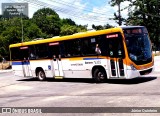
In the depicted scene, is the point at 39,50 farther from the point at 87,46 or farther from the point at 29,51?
the point at 87,46

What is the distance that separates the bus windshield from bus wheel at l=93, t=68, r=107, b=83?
2.15 metres

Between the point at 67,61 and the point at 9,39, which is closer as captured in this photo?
the point at 67,61

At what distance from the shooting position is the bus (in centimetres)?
1598

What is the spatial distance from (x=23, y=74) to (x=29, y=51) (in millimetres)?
2034

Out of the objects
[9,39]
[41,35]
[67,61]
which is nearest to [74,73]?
[67,61]

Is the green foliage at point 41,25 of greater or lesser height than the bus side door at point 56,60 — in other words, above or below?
above

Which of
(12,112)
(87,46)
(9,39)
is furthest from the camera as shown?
(9,39)

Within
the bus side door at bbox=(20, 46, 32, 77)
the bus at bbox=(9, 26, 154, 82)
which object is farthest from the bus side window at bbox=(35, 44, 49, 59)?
the bus side door at bbox=(20, 46, 32, 77)

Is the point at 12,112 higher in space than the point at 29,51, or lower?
lower

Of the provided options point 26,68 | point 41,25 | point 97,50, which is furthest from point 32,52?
point 41,25

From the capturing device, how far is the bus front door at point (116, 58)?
15969 mm

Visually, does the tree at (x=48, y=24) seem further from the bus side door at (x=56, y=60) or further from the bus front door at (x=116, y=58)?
the bus front door at (x=116, y=58)

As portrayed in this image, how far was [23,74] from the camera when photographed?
23.9 m

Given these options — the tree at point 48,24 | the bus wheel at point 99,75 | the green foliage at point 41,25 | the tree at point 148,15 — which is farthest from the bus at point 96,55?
the tree at point 48,24
